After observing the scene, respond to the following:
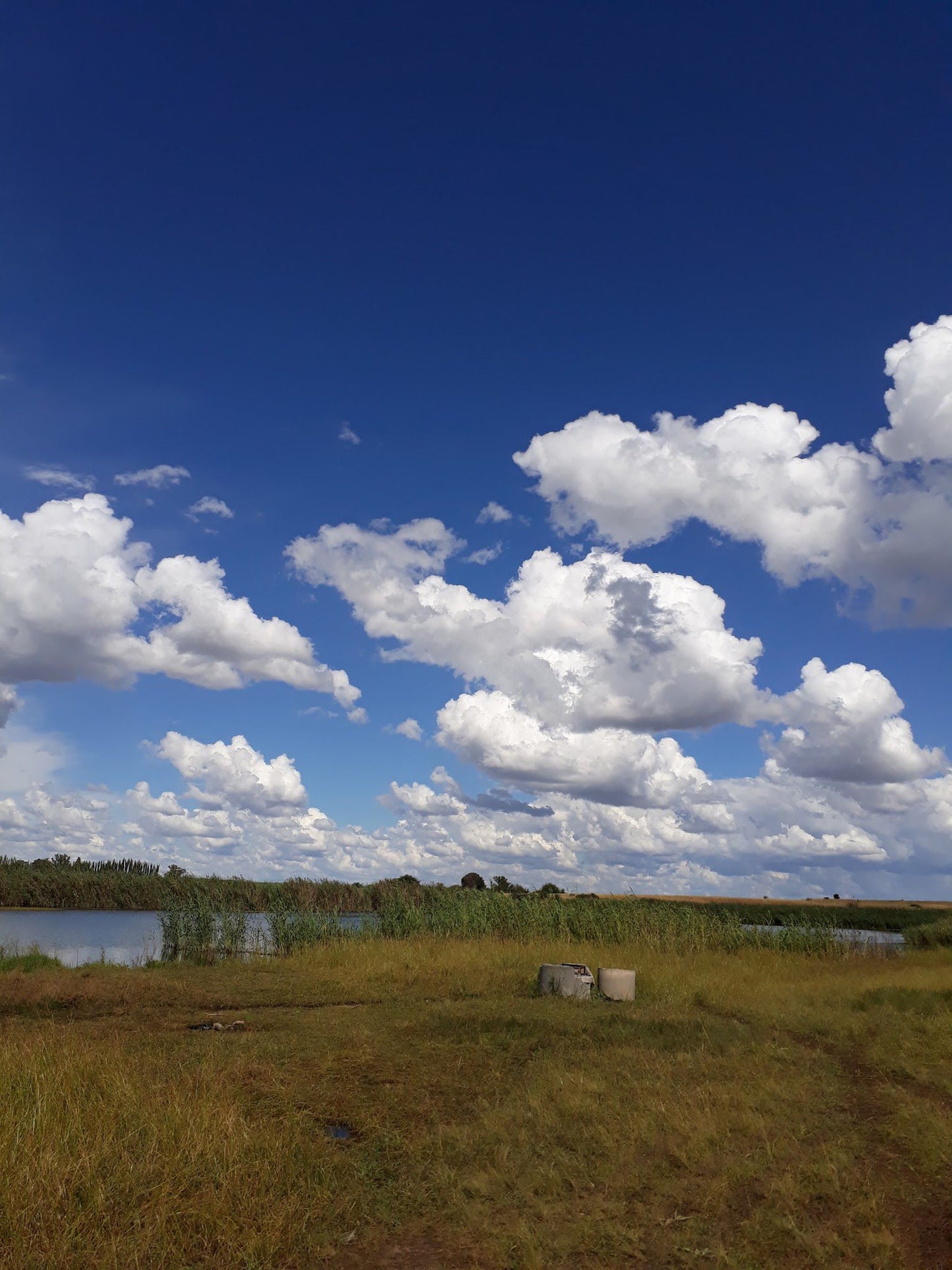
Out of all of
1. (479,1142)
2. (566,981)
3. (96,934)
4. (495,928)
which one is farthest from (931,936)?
(96,934)

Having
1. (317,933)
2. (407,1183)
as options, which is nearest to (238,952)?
(317,933)

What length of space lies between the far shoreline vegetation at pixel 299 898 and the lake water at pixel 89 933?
1196 millimetres

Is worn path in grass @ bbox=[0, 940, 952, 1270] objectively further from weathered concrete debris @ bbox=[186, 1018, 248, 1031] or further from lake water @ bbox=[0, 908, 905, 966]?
lake water @ bbox=[0, 908, 905, 966]

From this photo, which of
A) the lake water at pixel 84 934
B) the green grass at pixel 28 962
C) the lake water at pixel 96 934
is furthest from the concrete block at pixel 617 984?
the lake water at pixel 84 934

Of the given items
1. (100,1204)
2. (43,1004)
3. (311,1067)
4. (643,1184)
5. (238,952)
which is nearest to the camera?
(100,1204)

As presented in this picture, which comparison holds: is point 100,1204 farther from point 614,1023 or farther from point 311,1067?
point 614,1023

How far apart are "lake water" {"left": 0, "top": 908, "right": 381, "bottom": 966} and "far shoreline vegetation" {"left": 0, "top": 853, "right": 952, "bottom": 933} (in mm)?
1196

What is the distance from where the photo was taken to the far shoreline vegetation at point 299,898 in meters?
28.3

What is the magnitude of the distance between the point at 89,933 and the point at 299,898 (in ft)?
64.1

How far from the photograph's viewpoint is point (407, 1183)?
6.90 metres

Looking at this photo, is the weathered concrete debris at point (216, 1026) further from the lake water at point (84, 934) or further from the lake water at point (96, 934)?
the lake water at point (96, 934)

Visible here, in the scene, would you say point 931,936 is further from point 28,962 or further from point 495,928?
point 28,962

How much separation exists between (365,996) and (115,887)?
6396 centimetres

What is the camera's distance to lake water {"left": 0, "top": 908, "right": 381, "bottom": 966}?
26.6 meters
